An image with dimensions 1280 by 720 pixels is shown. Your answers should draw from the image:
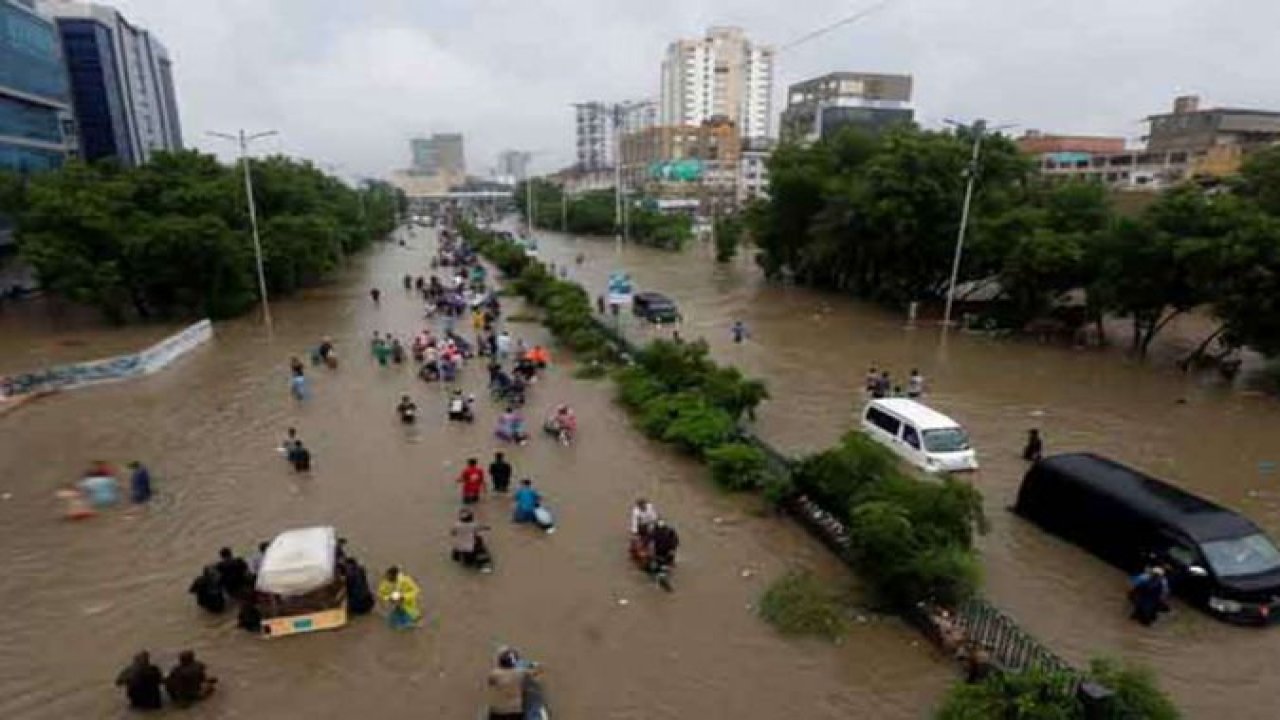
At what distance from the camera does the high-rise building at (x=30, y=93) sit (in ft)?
158

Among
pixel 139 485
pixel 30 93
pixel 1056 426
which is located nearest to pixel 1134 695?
pixel 1056 426

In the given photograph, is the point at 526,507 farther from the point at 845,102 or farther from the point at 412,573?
the point at 845,102

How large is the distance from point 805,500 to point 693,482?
3.06 metres

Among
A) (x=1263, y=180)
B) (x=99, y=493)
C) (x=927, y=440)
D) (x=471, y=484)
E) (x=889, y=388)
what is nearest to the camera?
(x=99, y=493)

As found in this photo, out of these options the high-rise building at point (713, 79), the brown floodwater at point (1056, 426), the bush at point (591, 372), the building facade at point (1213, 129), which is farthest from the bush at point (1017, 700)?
the high-rise building at point (713, 79)

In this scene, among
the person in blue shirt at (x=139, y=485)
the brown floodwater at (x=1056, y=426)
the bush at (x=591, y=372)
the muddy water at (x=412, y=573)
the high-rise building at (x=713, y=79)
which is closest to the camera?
the muddy water at (x=412, y=573)

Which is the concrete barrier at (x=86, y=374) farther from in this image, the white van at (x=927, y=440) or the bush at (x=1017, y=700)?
the bush at (x=1017, y=700)

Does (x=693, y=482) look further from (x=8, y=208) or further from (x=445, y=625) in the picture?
(x=8, y=208)

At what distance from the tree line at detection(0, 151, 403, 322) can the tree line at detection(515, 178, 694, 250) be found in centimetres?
4672

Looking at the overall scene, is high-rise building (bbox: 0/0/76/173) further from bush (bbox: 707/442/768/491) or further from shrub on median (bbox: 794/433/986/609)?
shrub on median (bbox: 794/433/986/609)

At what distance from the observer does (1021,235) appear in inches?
1332

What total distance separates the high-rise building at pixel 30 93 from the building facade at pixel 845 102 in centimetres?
9411

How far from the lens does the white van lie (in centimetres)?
Result: 1752

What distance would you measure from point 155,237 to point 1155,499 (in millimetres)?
37781
